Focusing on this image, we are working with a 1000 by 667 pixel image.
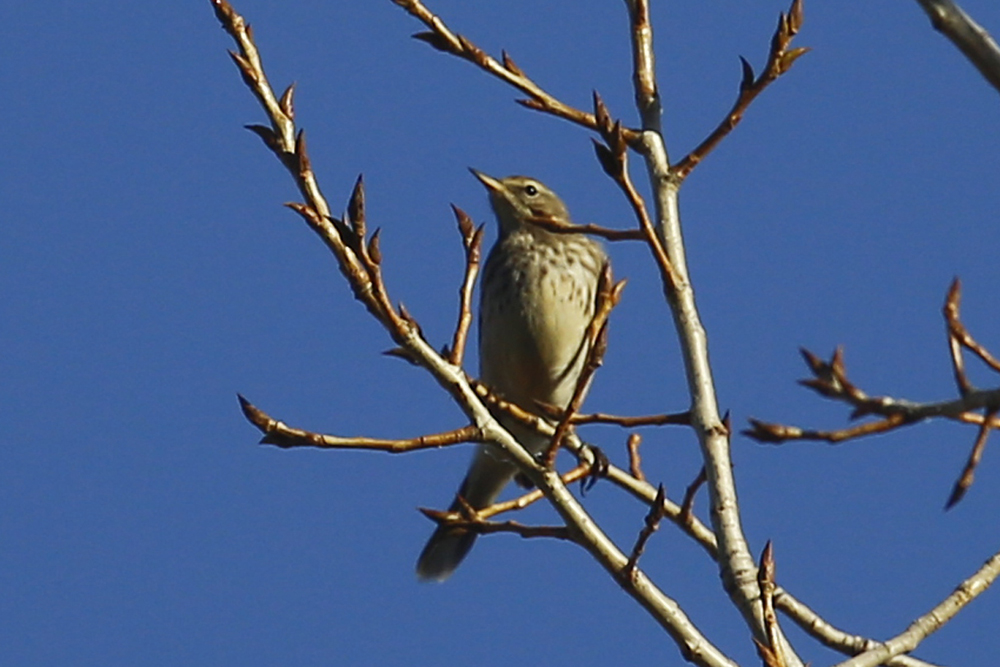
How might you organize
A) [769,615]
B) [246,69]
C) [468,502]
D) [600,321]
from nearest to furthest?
[769,615], [246,69], [600,321], [468,502]

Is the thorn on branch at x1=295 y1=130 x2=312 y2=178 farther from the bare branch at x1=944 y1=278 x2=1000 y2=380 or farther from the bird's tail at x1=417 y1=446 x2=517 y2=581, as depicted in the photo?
the bird's tail at x1=417 y1=446 x2=517 y2=581

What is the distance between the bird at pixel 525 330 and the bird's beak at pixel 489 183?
0.80 feet

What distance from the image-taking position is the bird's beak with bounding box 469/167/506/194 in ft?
31.3

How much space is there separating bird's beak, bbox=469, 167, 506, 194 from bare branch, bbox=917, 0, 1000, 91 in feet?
20.6

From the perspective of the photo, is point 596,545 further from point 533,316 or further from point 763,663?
point 533,316

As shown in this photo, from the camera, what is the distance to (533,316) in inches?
341

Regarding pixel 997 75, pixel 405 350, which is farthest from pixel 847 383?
pixel 405 350

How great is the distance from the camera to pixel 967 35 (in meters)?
3.28

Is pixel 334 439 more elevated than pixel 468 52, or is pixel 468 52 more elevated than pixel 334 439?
pixel 468 52

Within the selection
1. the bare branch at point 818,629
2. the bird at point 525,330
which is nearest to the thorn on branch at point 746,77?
the bare branch at point 818,629

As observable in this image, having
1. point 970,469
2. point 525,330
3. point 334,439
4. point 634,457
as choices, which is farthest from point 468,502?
point 970,469

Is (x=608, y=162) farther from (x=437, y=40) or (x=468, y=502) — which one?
(x=468, y=502)

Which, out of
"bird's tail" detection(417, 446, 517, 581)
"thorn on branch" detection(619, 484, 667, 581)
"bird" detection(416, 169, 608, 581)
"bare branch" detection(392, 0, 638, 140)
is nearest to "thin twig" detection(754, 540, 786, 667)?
"thorn on branch" detection(619, 484, 667, 581)

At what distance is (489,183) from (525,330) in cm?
129
